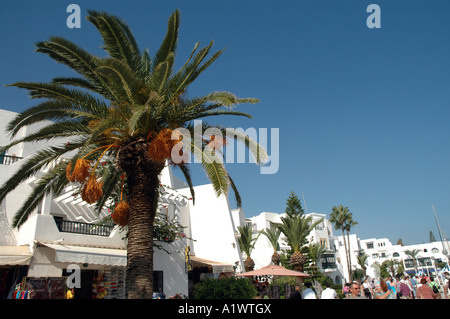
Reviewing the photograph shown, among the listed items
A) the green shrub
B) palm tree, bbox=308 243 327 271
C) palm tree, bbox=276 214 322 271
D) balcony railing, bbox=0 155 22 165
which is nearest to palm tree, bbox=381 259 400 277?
palm tree, bbox=308 243 327 271

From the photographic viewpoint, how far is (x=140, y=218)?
30.1 feet

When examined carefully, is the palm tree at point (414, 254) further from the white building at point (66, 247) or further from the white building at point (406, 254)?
the white building at point (66, 247)

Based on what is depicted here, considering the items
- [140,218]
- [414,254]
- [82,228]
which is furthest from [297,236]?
[414,254]

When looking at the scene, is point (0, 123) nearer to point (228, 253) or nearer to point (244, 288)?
point (244, 288)

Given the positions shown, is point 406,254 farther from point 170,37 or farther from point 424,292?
point 170,37

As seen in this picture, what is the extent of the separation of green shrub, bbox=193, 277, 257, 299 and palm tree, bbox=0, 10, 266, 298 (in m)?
6.54

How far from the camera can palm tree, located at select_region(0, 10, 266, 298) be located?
8711 mm

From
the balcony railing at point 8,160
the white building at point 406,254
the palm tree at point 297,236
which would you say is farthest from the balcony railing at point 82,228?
the white building at point 406,254

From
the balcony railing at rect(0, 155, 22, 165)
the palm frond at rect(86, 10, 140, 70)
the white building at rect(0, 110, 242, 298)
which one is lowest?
the white building at rect(0, 110, 242, 298)

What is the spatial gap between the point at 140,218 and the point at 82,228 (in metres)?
7.75

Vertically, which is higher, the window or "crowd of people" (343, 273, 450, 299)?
the window

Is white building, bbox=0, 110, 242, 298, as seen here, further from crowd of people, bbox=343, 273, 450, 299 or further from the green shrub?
crowd of people, bbox=343, 273, 450, 299

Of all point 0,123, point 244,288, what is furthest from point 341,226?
point 0,123
